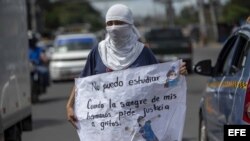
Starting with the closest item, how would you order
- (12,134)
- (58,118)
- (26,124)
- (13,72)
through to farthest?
1. (13,72)
2. (12,134)
3. (26,124)
4. (58,118)

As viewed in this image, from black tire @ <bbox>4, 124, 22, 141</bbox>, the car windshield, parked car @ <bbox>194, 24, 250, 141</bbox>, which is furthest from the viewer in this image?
the car windshield

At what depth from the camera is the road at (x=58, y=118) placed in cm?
1306

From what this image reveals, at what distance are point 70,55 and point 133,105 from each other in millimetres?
22235

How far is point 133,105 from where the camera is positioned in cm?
598

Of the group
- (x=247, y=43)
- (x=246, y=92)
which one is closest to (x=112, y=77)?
(x=246, y=92)

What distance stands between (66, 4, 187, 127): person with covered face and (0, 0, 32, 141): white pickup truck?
275 cm

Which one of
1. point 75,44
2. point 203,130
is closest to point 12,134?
point 203,130

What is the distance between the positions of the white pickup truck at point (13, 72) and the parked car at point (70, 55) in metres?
16.1

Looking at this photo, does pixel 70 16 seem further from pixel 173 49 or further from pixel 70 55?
pixel 70 55

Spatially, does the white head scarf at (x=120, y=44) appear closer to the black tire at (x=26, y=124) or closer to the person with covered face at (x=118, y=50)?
the person with covered face at (x=118, y=50)

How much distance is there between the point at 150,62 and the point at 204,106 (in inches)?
127

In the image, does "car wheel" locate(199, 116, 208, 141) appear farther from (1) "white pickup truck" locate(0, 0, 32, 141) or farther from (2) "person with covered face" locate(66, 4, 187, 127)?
(2) "person with covered face" locate(66, 4, 187, 127)

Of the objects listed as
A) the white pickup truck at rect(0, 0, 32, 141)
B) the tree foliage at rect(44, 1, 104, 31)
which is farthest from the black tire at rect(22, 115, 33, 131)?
the tree foliage at rect(44, 1, 104, 31)

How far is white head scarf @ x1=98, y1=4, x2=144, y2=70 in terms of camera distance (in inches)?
237
